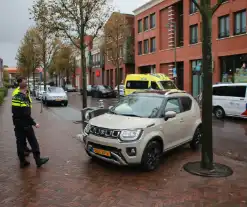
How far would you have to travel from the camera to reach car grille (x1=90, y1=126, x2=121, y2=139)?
5.65 m

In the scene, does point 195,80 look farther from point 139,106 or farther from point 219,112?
point 139,106

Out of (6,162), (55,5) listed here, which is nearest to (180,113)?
(6,162)

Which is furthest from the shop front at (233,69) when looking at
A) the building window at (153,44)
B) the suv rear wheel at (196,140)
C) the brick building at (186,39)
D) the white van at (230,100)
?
the suv rear wheel at (196,140)

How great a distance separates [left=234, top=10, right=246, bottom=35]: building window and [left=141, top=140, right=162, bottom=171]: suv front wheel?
2056cm

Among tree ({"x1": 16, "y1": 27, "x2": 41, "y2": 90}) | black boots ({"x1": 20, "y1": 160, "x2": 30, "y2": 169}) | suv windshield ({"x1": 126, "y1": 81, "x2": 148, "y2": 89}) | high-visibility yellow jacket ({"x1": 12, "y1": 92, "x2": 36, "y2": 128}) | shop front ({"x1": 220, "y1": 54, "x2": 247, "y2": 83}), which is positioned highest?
tree ({"x1": 16, "y1": 27, "x2": 41, "y2": 90})

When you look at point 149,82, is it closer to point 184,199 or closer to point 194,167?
point 194,167

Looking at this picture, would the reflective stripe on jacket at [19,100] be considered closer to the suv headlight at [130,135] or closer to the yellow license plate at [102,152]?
the yellow license plate at [102,152]

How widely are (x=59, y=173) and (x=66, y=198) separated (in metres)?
1.26

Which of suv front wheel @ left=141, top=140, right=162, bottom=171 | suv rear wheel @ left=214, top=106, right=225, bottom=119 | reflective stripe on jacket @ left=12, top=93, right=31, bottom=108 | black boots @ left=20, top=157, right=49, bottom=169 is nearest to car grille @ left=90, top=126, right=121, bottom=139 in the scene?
suv front wheel @ left=141, top=140, right=162, bottom=171

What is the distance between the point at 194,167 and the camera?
6.24 meters

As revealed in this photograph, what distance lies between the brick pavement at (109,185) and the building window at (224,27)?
67.4 feet

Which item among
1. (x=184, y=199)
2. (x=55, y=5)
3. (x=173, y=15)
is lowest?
(x=184, y=199)

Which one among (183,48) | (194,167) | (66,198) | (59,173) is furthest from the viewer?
(183,48)

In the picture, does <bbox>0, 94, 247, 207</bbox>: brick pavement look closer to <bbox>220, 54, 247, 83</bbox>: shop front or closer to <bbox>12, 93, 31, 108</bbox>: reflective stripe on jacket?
<bbox>12, 93, 31, 108</bbox>: reflective stripe on jacket
